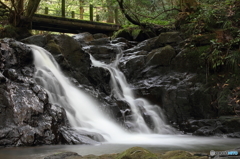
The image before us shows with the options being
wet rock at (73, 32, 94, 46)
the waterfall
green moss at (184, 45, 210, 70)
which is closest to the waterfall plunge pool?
the waterfall

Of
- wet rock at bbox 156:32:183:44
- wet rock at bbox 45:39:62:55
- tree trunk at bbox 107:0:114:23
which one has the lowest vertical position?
wet rock at bbox 45:39:62:55

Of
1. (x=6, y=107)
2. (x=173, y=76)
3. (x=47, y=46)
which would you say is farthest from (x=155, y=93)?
(x=6, y=107)

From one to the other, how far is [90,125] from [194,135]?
3.65 metres

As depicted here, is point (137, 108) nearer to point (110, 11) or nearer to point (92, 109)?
point (92, 109)

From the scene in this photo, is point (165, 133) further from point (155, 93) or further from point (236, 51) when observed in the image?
point (236, 51)

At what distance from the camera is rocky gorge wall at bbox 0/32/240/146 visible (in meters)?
6.31

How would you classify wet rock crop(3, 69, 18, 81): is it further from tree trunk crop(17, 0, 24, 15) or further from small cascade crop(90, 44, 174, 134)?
tree trunk crop(17, 0, 24, 15)

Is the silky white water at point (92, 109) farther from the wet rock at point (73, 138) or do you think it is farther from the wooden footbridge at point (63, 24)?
the wooden footbridge at point (63, 24)

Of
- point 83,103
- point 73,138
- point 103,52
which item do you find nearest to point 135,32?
point 103,52

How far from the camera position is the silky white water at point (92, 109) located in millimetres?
7512

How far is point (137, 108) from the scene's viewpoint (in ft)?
31.9

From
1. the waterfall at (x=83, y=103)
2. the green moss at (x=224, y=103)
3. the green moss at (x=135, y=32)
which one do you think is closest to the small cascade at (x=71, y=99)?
the waterfall at (x=83, y=103)

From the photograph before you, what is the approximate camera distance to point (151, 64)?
11.2 meters

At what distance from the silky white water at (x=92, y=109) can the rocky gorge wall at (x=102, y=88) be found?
0.32m
